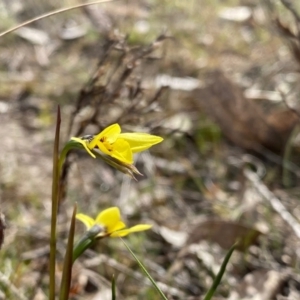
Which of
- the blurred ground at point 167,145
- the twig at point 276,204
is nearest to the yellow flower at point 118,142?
the blurred ground at point 167,145

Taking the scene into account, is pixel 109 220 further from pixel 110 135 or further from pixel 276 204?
pixel 276 204

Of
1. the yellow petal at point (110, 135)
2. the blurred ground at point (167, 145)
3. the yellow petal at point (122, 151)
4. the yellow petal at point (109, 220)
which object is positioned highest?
the yellow petal at point (110, 135)

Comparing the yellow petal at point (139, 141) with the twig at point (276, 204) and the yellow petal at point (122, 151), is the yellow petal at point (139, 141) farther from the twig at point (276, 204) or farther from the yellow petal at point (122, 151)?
the twig at point (276, 204)

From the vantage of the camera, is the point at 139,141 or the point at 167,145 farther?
the point at 167,145

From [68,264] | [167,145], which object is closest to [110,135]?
[68,264]

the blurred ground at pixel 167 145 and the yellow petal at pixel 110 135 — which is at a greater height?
the yellow petal at pixel 110 135
